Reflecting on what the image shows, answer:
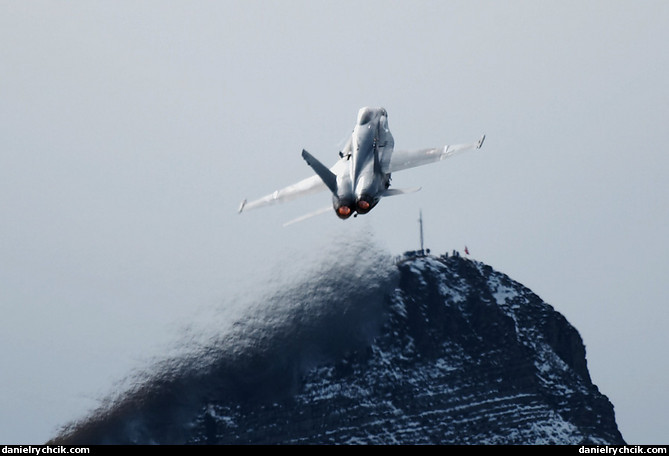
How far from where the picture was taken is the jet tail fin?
18112 cm

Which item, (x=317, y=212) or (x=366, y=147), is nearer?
(x=317, y=212)

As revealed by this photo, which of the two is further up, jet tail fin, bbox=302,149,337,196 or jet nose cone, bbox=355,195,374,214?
jet tail fin, bbox=302,149,337,196

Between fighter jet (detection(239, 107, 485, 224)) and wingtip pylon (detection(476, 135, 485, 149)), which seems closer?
fighter jet (detection(239, 107, 485, 224))

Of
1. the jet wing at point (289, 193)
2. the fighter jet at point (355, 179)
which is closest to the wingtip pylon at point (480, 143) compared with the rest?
the fighter jet at point (355, 179)

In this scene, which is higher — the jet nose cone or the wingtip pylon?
the wingtip pylon

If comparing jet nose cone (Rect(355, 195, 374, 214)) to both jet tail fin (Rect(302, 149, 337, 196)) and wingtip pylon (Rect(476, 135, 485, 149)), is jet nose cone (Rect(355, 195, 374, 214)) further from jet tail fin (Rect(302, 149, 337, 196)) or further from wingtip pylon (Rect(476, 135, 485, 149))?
wingtip pylon (Rect(476, 135, 485, 149))

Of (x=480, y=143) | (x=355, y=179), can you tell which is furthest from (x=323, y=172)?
(x=480, y=143)

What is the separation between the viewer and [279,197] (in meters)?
197

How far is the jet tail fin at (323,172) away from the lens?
594 ft

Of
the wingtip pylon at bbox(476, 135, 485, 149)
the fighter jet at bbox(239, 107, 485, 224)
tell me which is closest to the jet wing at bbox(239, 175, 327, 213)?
the fighter jet at bbox(239, 107, 485, 224)
